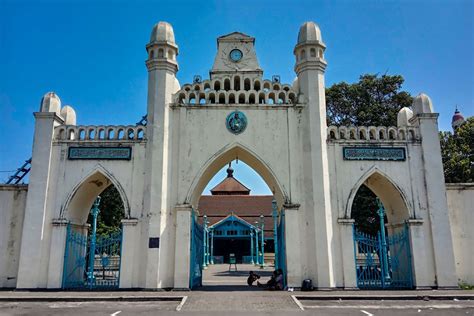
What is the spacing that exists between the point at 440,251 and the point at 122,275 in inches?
402

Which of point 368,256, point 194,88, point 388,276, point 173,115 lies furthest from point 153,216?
point 388,276

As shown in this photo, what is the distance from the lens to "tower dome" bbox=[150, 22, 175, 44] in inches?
604

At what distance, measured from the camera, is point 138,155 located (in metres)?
14.5

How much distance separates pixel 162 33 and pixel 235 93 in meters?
3.46

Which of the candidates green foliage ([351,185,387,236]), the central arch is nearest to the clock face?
the central arch

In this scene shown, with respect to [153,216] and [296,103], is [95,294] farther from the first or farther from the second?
[296,103]

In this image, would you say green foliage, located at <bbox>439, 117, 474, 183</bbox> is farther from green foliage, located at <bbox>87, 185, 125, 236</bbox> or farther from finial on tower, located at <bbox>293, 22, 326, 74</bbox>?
green foliage, located at <bbox>87, 185, 125, 236</bbox>

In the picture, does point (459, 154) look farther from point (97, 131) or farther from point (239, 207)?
point (239, 207)

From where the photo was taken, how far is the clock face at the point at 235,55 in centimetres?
1605

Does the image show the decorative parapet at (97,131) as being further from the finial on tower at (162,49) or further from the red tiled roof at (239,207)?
the red tiled roof at (239,207)

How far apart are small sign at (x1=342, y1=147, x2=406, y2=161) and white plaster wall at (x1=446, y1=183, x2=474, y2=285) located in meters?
2.19

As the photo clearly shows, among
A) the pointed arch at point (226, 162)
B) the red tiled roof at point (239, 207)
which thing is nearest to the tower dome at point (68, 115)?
the pointed arch at point (226, 162)

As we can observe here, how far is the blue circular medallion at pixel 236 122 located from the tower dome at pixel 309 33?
3531 mm

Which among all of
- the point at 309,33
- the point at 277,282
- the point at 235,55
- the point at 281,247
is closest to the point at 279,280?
the point at 277,282
